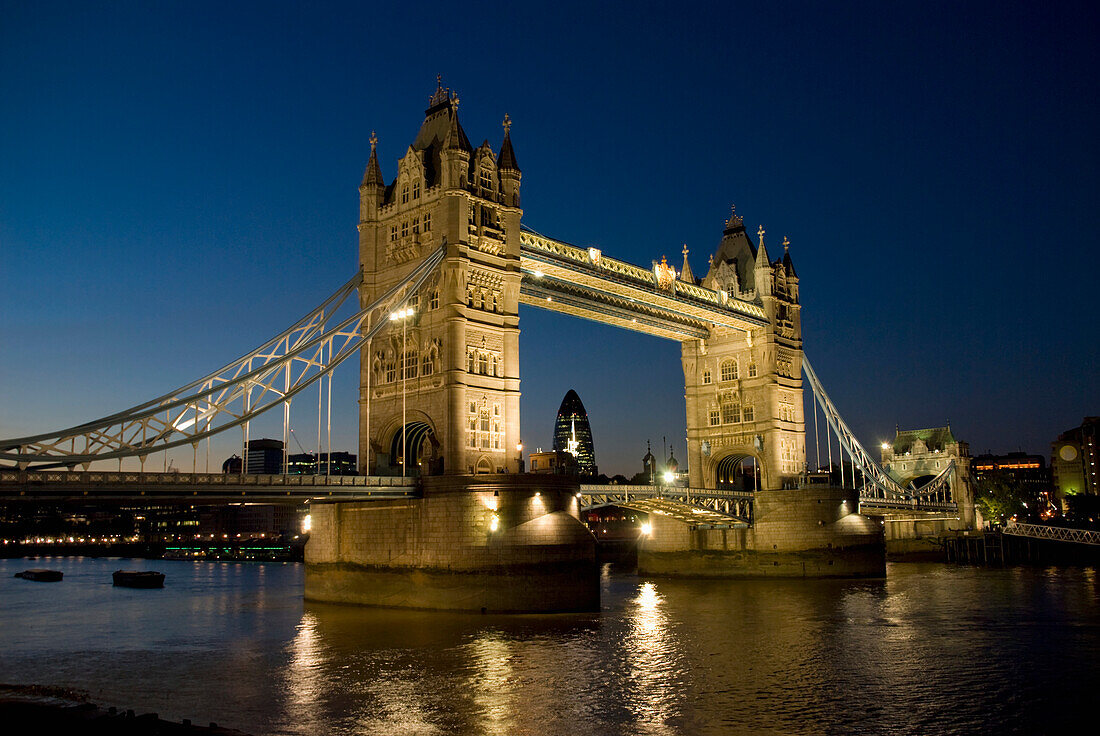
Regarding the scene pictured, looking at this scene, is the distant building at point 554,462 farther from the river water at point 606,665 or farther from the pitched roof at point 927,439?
the pitched roof at point 927,439

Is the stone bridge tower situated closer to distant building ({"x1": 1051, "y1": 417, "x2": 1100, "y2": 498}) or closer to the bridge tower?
the bridge tower

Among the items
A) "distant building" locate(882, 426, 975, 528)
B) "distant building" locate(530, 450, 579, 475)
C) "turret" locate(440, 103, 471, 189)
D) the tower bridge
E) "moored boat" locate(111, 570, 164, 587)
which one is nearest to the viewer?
the tower bridge

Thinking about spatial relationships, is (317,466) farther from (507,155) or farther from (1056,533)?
(1056,533)

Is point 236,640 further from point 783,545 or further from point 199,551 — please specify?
point 199,551

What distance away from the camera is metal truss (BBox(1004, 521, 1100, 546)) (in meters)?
79.9

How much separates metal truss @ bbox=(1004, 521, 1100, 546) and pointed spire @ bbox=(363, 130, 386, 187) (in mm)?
66277

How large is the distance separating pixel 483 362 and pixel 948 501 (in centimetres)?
7099

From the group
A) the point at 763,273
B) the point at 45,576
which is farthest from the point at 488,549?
the point at 45,576

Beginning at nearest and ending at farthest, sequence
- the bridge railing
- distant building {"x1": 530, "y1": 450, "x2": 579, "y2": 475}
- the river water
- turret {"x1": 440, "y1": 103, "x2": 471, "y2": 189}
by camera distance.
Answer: the river water → the bridge railing → turret {"x1": 440, "y1": 103, "x2": 471, "y2": 189} → distant building {"x1": 530, "y1": 450, "x2": 579, "y2": 475}

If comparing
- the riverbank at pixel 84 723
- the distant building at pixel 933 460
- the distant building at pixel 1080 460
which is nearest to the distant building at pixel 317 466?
the riverbank at pixel 84 723

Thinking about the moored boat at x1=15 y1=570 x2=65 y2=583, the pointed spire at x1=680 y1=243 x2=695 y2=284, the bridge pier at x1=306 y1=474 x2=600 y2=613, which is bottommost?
the moored boat at x1=15 y1=570 x2=65 y2=583

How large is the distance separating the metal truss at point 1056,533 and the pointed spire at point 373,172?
6628cm

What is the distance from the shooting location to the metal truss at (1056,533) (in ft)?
262

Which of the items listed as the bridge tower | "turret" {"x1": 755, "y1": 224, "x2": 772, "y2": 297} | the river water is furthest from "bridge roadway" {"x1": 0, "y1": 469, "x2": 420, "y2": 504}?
"turret" {"x1": 755, "y1": 224, "x2": 772, "y2": 297}
